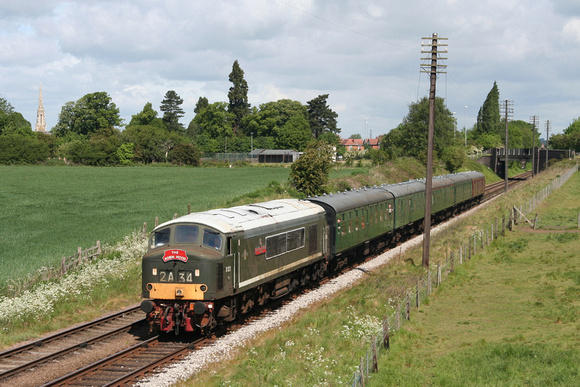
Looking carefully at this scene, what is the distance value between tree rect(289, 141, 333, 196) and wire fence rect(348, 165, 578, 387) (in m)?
14.1

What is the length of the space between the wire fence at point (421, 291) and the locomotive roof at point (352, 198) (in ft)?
16.3

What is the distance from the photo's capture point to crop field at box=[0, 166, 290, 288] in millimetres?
29531

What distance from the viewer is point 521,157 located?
10881 centimetres

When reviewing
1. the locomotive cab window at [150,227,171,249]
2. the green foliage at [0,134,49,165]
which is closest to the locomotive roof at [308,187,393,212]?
the locomotive cab window at [150,227,171,249]

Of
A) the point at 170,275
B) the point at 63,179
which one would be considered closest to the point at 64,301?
the point at 170,275

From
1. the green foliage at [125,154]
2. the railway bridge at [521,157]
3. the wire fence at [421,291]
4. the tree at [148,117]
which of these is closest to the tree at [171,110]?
the tree at [148,117]

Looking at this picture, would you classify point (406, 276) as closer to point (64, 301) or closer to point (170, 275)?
point (170, 275)

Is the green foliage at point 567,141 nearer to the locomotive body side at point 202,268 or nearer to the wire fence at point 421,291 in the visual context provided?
the wire fence at point 421,291

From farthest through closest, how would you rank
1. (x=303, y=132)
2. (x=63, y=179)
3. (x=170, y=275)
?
1. (x=303, y=132)
2. (x=63, y=179)
3. (x=170, y=275)

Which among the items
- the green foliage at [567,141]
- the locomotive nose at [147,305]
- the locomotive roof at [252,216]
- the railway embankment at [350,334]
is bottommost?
the railway embankment at [350,334]

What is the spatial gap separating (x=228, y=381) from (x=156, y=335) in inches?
218

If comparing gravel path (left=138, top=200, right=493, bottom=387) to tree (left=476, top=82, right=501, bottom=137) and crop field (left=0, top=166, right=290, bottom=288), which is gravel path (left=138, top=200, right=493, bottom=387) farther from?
tree (left=476, top=82, right=501, bottom=137)

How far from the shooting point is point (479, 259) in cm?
2952

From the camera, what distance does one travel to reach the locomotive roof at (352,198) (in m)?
27.0
